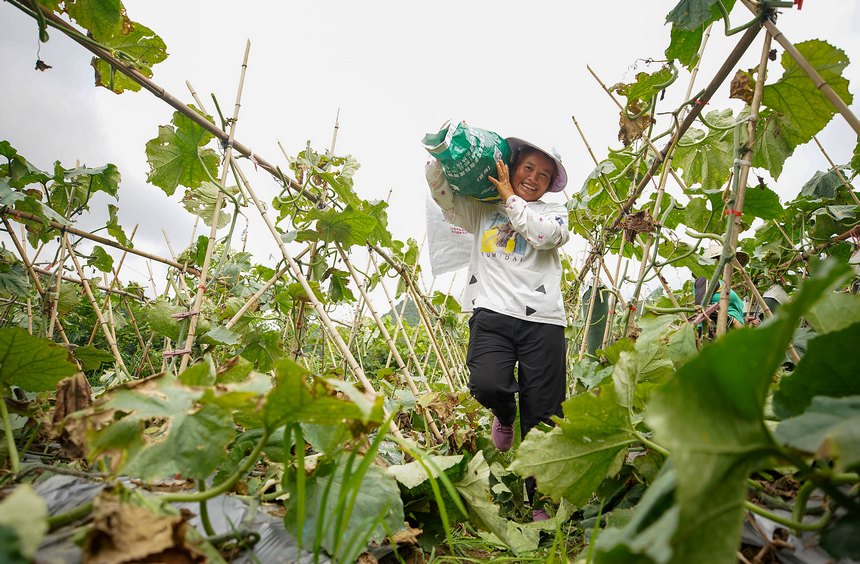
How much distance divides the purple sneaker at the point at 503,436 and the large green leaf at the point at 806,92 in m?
1.51

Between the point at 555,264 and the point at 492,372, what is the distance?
63cm

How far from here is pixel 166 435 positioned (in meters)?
0.53

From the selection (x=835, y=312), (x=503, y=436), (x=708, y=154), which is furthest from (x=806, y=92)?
(x=503, y=436)

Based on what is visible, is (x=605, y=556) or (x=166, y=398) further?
(x=166, y=398)

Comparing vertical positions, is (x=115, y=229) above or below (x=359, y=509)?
above

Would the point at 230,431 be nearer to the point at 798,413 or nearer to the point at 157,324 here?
the point at 798,413

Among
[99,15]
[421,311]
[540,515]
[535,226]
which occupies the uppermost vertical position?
[99,15]

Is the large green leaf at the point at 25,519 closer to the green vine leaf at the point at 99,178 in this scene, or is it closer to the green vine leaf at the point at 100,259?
the green vine leaf at the point at 99,178

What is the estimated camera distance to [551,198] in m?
2.25

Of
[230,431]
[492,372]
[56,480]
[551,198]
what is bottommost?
[492,372]

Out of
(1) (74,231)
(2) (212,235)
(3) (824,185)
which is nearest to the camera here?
(2) (212,235)

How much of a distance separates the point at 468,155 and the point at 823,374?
1.48m

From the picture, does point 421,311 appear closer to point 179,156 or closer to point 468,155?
point 468,155

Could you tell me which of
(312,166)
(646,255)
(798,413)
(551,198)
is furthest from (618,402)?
(551,198)
